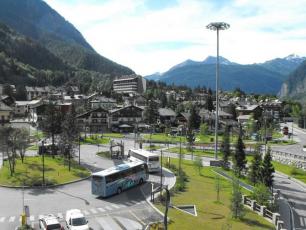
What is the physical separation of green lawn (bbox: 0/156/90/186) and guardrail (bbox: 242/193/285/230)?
762 inches

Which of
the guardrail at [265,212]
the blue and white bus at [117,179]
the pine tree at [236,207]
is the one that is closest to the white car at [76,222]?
the blue and white bus at [117,179]

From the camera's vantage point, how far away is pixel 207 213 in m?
32.3

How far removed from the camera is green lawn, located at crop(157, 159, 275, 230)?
2934 cm

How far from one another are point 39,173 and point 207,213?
2224cm

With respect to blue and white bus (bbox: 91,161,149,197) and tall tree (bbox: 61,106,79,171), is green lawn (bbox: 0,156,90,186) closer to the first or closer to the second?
tall tree (bbox: 61,106,79,171)

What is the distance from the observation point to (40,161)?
5312cm

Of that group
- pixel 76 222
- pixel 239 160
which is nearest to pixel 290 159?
pixel 239 160

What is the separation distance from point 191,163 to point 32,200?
28.3 meters

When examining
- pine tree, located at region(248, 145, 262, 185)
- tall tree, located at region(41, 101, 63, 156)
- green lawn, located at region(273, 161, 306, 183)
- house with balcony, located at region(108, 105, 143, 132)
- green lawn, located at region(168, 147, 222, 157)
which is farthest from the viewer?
house with balcony, located at region(108, 105, 143, 132)

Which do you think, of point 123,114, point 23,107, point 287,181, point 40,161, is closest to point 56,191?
point 40,161

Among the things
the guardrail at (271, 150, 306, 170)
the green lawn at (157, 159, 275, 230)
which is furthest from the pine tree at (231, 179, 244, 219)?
the guardrail at (271, 150, 306, 170)

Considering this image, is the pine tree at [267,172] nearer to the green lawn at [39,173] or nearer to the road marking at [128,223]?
the road marking at [128,223]

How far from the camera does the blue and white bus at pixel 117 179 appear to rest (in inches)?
1443

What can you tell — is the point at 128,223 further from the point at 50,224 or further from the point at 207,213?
the point at 207,213
